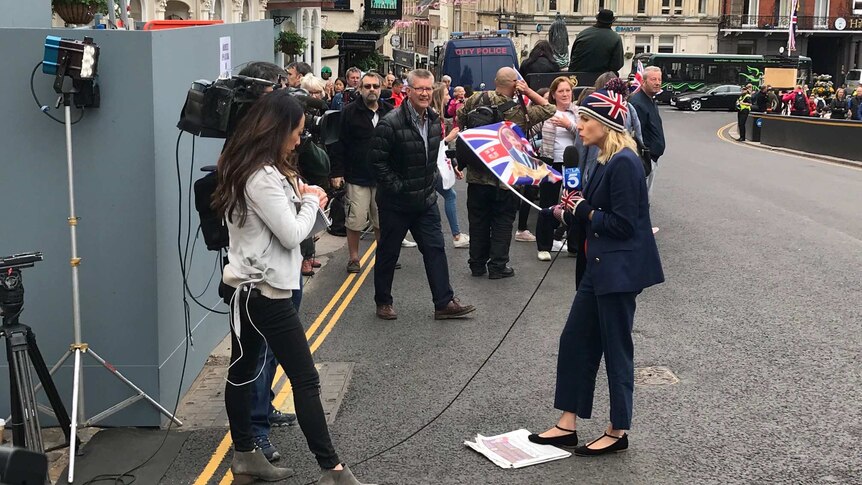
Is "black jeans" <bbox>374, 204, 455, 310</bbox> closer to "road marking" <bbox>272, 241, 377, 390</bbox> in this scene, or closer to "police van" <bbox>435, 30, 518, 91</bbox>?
"road marking" <bbox>272, 241, 377, 390</bbox>

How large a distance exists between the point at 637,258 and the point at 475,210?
504 centimetres

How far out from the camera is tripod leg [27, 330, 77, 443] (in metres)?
5.21

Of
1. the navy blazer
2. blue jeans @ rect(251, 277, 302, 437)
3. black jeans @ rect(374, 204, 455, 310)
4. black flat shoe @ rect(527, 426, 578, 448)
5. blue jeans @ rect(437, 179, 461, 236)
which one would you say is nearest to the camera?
the navy blazer

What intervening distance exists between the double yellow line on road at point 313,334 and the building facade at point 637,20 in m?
67.5

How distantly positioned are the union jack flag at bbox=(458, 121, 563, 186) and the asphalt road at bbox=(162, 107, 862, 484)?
3.88ft

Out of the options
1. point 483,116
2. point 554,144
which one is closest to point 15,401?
point 483,116

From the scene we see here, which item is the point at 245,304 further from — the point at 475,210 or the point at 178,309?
the point at 475,210

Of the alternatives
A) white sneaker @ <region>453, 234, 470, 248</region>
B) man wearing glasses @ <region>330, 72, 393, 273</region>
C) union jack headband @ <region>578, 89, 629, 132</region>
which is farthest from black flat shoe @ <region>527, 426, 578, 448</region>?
white sneaker @ <region>453, 234, 470, 248</region>

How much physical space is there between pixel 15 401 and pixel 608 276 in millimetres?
3097

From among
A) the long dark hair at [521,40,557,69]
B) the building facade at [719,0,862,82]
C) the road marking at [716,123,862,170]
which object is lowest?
the road marking at [716,123,862,170]

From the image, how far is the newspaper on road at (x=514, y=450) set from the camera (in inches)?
218

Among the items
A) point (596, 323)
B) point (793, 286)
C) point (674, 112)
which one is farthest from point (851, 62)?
point (596, 323)

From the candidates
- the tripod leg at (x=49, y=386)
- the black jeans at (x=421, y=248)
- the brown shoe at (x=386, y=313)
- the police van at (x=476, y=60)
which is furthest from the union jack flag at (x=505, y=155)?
the police van at (x=476, y=60)

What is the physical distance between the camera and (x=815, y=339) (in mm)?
7797
